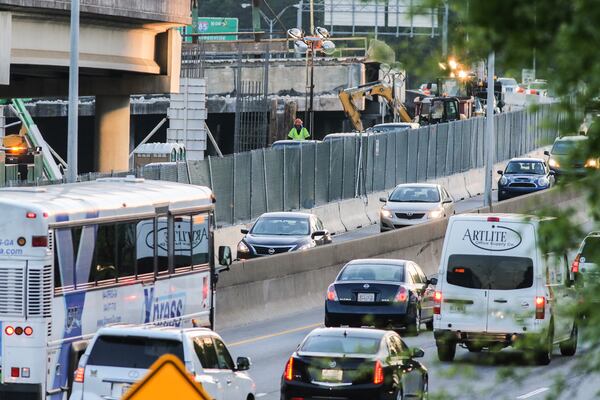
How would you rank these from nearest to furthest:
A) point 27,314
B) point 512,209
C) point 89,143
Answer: point 27,314 → point 512,209 → point 89,143

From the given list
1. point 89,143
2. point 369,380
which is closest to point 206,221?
point 369,380

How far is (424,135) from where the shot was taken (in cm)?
6244

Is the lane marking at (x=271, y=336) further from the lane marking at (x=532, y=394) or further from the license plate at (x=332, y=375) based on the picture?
the license plate at (x=332, y=375)

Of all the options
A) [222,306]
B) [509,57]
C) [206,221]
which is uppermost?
[509,57]

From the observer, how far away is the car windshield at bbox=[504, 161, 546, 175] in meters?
56.8

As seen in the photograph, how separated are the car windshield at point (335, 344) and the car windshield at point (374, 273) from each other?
9456mm

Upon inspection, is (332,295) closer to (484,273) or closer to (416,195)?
(484,273)

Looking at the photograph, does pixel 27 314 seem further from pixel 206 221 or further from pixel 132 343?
pixel 206 221

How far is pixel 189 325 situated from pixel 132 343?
262 inches

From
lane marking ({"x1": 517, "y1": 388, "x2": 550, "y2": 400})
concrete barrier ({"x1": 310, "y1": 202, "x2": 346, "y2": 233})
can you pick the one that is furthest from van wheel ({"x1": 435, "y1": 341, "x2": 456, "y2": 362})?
concrete barrier ({"x1": 310, "y1": 202, "x2": 346, "y2": 233})

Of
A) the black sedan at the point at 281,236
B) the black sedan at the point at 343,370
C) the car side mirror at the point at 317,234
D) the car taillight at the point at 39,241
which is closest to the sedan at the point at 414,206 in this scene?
the black sedan at the point at 281,236

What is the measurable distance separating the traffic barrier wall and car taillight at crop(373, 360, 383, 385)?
39.8 feet

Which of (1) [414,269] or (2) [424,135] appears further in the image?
(2) [424,135]

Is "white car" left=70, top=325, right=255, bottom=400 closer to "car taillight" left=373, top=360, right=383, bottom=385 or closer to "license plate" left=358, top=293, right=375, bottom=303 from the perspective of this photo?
"car taillight" left=373, top=360, right=383, bottom=385
